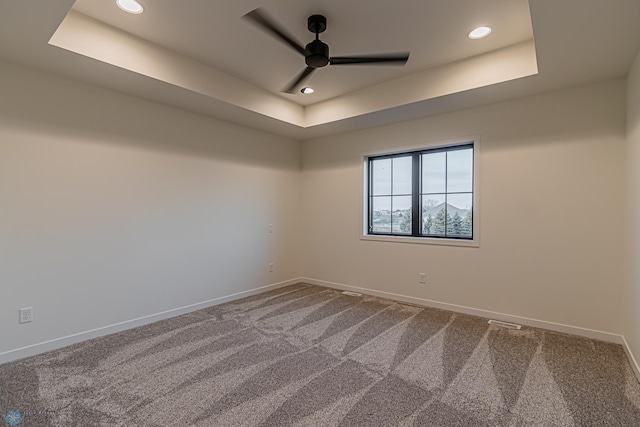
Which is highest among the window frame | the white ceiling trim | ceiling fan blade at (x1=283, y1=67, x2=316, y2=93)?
the white ceiling trim

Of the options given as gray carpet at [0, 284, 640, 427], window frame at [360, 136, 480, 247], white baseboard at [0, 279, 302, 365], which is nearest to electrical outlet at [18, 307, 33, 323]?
white baseboard at [0, 279, 302, 365]

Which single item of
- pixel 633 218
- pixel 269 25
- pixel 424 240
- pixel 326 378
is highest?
pixel 269 25

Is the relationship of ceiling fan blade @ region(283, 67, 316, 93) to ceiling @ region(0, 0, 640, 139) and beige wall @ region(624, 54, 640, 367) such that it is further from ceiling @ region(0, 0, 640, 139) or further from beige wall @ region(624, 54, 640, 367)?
beige wall @ region(624, 54, 640, 367)

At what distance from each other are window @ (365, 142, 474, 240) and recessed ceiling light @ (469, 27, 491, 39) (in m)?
1.32

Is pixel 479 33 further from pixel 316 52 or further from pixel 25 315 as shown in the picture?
pixel 25 315

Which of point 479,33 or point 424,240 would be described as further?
point 424,240

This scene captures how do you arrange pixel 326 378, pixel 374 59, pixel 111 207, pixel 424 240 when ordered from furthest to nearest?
1. pixel 424 240
2. pixel 111 207
3. pixel 374 59
4. pixel 326 378

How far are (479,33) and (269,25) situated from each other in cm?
182

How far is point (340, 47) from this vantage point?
298 centimetres

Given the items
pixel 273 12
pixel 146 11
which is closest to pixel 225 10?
pixel 273 12

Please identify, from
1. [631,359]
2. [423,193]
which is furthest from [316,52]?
[631,359]

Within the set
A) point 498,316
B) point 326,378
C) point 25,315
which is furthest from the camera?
point 498,316

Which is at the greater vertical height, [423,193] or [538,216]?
[423,193]

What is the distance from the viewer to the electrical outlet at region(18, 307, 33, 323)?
2643 millimetres
